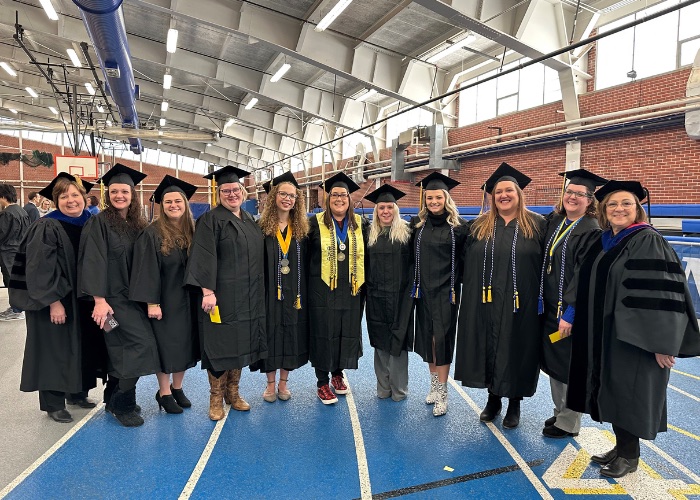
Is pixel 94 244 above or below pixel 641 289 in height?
above

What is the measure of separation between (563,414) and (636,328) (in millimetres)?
1054

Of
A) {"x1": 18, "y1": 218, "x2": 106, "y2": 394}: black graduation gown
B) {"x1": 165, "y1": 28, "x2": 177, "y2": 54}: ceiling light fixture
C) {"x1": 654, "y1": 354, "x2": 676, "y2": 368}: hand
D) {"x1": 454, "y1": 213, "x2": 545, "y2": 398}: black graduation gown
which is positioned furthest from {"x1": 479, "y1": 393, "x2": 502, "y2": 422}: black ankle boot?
{"x1": 165, "y1": 28, "x2": 177, "y2": 54}: ceiling light fixture

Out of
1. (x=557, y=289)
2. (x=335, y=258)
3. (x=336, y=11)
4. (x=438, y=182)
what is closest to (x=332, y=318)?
(x=335, y=258)

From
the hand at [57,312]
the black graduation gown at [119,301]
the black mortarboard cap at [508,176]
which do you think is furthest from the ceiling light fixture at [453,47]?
the hand at [57,312]

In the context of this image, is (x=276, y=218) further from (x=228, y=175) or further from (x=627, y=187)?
(x=627, y=187)

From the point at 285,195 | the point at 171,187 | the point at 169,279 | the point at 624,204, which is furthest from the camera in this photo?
the point at 285,195

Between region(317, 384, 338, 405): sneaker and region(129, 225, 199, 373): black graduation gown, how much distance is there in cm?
Answer: 110

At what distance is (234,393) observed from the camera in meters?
3.54

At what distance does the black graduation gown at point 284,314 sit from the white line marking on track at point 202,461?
1.54 feet

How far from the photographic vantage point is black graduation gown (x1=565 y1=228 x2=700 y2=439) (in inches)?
92.0

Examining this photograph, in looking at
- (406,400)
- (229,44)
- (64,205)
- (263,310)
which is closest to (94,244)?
(64,205)

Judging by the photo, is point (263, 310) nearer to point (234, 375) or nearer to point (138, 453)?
point (234, 375)

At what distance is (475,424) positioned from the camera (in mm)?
3332

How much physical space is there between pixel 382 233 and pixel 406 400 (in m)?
1.46
